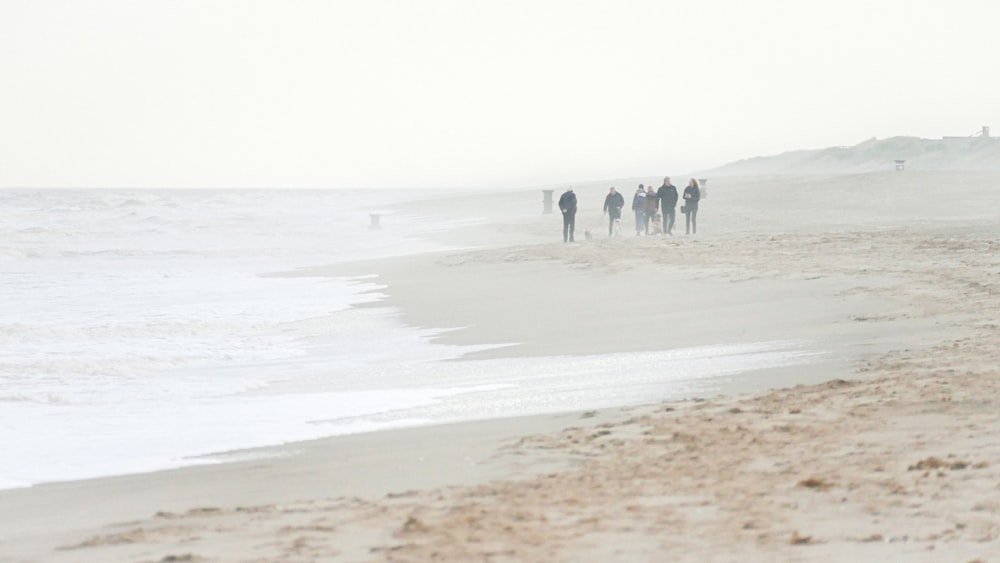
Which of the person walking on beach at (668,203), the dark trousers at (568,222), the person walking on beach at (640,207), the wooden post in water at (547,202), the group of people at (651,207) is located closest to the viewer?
the dark trousers at (568,222)

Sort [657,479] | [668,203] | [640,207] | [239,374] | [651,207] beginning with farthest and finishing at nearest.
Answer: [640,207]
[651,207]
[668,203]
[239,374]
[657,479]

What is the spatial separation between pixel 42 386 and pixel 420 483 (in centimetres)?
622

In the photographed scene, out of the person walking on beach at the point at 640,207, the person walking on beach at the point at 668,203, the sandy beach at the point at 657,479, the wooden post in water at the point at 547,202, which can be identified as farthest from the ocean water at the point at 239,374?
the wooden post in water at the point at 547,202

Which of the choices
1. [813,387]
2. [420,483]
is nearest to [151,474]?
[420,483]

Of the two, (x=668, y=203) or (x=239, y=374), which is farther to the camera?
(x=668, y=203)

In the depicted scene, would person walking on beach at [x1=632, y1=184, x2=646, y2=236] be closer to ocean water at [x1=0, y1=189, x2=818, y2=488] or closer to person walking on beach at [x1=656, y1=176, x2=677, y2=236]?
person walking on beach at [x1=656, y1=176, x2=677, y2=236]

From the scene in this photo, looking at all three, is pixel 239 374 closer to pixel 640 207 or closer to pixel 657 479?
pixel 657 479

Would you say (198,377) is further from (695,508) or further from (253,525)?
(695,508)

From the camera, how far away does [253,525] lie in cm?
568

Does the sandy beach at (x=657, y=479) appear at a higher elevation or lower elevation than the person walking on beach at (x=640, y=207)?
lower

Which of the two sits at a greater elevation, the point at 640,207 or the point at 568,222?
the point at 640,207

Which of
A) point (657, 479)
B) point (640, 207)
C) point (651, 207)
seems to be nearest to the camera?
point (657, 479)

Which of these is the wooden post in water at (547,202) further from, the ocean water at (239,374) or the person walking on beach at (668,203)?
the ocean water at (239,374)

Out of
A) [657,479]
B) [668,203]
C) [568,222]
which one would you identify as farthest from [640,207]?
[657,479]
